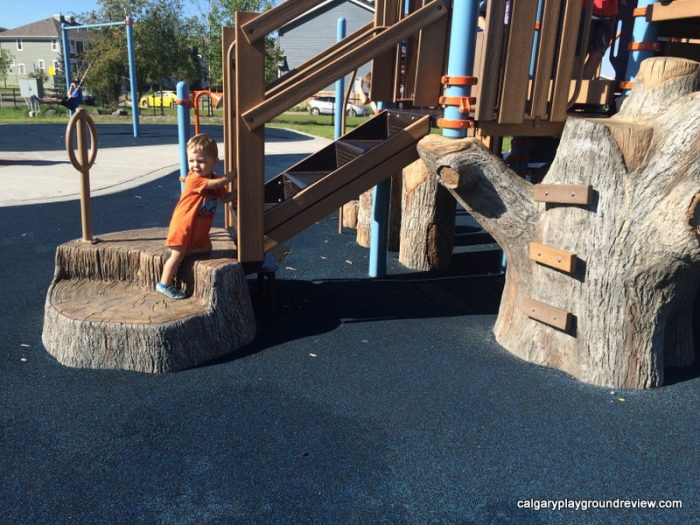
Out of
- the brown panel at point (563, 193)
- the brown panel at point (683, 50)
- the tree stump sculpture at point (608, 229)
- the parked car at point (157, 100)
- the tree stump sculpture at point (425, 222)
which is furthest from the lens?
the parked car at point (157, 100)

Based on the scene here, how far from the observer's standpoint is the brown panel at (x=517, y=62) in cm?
366

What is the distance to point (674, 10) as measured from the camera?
13.0 feet

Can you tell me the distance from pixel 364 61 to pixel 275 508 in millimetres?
2709

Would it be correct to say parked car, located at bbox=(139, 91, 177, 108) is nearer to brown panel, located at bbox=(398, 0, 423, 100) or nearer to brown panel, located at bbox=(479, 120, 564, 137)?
brown panel, located at bbox=(398, 0, 423, 100)

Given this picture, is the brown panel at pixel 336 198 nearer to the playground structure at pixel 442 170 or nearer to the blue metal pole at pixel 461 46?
the playground structure at pixel 442 170

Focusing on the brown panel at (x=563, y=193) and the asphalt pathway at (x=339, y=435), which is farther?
the brown panel at (x=563, y=193)

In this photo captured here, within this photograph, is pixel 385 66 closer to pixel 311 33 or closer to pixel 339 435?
pixel 339 435

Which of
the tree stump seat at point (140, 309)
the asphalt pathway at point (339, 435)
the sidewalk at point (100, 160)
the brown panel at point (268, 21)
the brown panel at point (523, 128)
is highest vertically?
the brown panel at point (268, 21)

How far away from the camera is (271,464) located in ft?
8.84

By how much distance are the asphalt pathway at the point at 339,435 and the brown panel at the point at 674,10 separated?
2401mm

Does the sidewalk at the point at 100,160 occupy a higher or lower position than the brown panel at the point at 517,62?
lower

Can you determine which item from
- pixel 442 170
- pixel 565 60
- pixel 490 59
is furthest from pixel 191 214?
pixel 565 60

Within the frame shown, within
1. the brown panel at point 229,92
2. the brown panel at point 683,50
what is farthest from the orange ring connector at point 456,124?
the brown panel at point 683,50

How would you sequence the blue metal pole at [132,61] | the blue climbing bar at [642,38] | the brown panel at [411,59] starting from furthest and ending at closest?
the blue metal pole at [132,61]
the brown panel at [411,59]
the blue climbing bar at [642,38]
